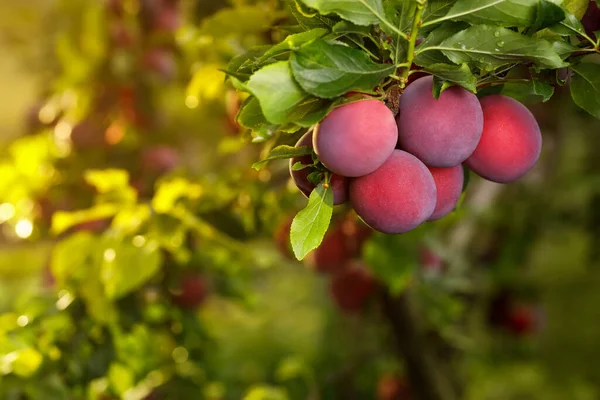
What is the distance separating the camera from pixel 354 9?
0.92ft

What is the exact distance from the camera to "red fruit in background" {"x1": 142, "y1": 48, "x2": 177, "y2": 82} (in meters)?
0.91

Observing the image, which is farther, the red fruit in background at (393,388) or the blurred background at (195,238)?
the red fruit in background at (393,388)

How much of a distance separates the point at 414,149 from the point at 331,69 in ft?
0.23

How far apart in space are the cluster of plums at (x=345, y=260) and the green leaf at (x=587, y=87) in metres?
0.44

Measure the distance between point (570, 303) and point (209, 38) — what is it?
1759 millimetres

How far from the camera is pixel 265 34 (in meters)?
0.63

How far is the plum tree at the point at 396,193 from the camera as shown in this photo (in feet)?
1.02

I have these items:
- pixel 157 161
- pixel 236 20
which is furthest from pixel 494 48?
pixel 157 161

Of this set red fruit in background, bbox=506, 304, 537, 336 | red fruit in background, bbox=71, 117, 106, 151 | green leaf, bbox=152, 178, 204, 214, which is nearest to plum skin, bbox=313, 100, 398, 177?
green leaf, bbox=152, 178, 204, 214

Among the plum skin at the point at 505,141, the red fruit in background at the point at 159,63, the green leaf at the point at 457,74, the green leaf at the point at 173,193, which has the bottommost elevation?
the red fruit in background at the point at 159,63

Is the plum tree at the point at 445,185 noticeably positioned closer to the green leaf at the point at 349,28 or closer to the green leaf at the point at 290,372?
the green leaf at the point at 349,28

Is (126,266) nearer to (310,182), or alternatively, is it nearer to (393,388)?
(310,182)

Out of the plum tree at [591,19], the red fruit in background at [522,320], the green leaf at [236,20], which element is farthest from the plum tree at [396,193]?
the red fruit in background at [522,320]

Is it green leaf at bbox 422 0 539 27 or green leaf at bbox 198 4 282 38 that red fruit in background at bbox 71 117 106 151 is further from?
green leaf at bbox 422 0 539 27
